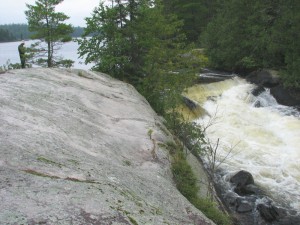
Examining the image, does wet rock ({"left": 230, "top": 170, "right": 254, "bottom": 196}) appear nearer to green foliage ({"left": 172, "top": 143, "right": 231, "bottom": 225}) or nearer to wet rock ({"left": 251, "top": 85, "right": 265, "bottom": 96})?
green foliage ({"left": 172, "top": 143, "right": 231, "bottom": 225})

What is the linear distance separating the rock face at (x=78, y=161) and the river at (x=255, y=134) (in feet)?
12.6

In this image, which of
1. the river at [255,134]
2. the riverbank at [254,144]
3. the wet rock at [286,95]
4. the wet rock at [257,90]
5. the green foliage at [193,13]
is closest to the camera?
the riverbank at [254,144]

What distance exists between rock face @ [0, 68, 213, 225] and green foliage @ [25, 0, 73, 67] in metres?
16.5

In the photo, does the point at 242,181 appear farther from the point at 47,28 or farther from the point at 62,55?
the point at 62,55

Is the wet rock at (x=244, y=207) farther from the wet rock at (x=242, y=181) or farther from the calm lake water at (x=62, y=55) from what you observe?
the calm lake water at (x=62, y=55)

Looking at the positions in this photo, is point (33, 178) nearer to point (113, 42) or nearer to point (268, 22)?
point (113, 42)

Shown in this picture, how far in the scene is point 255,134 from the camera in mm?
17312

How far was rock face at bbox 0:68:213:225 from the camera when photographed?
3.99 meters

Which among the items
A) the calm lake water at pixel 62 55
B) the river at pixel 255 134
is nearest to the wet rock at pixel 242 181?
the river at pixel 255 134

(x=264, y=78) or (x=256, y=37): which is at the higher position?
(x=256, y=37)

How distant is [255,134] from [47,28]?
17365 millimetres

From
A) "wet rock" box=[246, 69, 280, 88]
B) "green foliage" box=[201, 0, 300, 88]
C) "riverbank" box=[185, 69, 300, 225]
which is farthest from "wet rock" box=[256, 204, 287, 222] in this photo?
"wet rock" box=[246, 69, 280, 88]

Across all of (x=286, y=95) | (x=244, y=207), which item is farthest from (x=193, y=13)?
(x=244, y=207)

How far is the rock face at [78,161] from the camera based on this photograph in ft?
13.1
